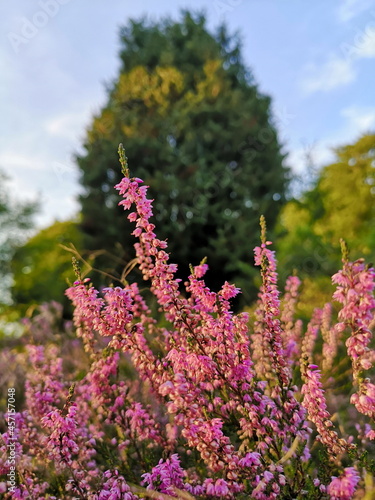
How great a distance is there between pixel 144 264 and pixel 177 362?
28.1 inches

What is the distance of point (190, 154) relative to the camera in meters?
15.6

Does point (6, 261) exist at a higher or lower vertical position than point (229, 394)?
higher

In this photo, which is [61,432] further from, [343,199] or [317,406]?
[343,199]

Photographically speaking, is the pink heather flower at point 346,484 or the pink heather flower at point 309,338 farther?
the pink heather flower at point 309,338

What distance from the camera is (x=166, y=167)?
15.4 meters

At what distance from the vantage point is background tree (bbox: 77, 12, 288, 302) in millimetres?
15008

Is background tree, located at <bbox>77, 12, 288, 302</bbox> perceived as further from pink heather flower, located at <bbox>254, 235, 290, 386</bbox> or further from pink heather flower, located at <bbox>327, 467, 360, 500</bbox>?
pink heather flower, located at <bbox>327, 467, 360, 500</bbox>

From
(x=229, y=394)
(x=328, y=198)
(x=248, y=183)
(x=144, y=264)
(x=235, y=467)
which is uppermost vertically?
(x=328, y=198)

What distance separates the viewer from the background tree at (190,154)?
15008 mm

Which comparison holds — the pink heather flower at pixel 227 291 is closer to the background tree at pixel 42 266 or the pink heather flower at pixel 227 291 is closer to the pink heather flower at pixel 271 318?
the pink heather flower at pixel 271 318

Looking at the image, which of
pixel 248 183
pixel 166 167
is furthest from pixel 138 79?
pixel 248 183

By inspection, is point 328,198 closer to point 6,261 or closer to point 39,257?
point 39,257

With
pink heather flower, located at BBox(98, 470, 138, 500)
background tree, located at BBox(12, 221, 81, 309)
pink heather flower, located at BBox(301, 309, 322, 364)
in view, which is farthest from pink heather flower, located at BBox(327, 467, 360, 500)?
background tree, located at BBox(12, 221, 81, 309)

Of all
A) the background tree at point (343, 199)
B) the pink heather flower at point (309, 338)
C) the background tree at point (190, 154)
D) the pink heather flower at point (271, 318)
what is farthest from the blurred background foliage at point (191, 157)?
the pink heather flower at point (271, 318)
